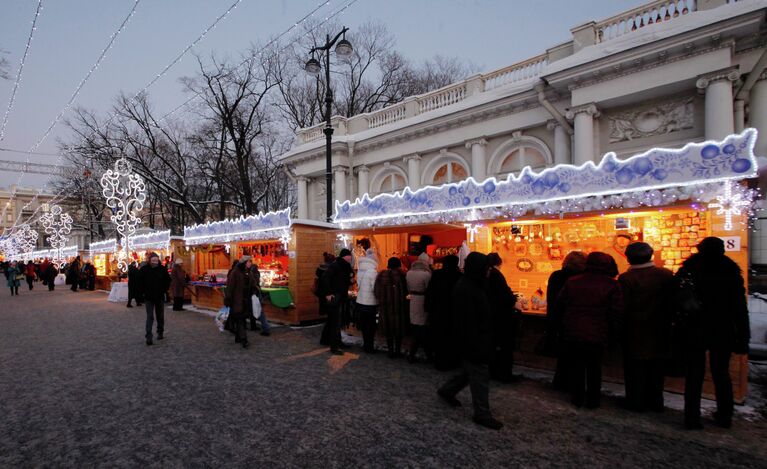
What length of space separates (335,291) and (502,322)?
3.04 m

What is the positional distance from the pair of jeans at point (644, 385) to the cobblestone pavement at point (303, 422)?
0.67 feet

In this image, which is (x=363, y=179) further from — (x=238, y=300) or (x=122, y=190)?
(x=238, y=300)

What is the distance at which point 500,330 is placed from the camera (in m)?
5.30

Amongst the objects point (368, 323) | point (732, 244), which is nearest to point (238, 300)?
point (368, 323)

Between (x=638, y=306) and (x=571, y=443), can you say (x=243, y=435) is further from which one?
(x=638, y=306)

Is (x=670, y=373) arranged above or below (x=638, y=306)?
below

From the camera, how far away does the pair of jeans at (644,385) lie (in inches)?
174

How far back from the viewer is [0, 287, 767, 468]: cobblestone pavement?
347cm

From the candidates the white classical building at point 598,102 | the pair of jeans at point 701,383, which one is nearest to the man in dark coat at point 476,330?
the pair of jeans at point 701,383

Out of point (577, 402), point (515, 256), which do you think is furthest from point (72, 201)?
point (577, 402)

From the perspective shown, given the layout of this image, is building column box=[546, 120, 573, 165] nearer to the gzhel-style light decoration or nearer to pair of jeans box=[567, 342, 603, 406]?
the gzhel-style light decoration

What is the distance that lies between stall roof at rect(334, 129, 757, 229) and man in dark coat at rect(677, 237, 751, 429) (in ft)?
4.36

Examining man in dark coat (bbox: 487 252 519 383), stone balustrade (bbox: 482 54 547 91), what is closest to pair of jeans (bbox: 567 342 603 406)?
man in dark coat (bbox: 487 252 519 383)

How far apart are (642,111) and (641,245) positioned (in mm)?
8475
